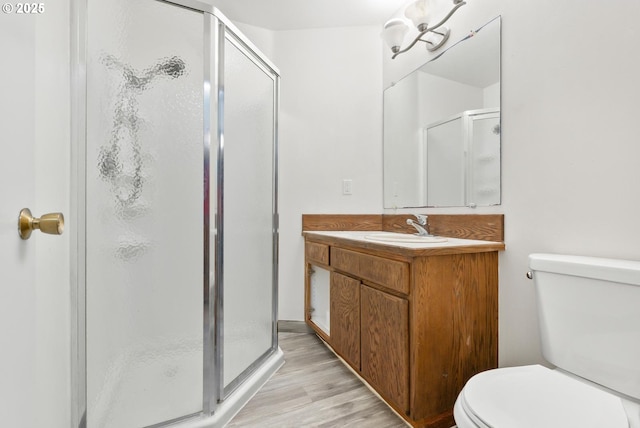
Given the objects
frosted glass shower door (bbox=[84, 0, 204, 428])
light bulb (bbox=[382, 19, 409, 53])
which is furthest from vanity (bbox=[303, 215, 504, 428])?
light bulb (bbox=[382, 19, 409, 53])

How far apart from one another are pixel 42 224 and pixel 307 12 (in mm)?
2129

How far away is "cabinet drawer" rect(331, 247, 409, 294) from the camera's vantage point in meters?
1.22

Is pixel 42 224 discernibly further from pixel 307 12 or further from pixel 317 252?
pixel 307 12

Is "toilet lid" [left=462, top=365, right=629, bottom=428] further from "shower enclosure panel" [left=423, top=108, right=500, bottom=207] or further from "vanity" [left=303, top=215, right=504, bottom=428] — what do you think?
"shower enclosure panel" [left=423, top=108, right=500, bottom=207]

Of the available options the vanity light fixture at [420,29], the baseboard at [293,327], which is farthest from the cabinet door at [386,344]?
the vanity light fixture at [420,29]

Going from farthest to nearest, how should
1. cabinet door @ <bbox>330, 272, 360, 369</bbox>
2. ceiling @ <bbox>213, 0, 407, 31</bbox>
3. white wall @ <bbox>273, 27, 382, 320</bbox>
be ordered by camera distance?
white wall @ <bbox>273, 27, 382, 320</bbox>, ceiling @ <bbox>213, 0, 407, 31</bbox>, cabinet door @ <bbox>330, 272, 360, 369</bbox>

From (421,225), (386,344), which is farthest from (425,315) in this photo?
(421,225)

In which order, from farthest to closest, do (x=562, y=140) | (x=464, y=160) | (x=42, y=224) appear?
1. (x=464, y=160)
2. (x=562, y=140)
3. (x=42, y=224)

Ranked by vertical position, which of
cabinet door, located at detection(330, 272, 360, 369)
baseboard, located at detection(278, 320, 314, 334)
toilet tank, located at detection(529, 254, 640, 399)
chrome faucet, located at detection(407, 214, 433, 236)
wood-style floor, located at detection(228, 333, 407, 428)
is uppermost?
chrome faucet, located at detection(407, 214, 433, 236)

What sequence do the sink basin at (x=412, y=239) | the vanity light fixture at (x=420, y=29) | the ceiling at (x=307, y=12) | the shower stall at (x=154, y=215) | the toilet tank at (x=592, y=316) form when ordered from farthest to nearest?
the ceiling at (x=307, y=12) < the vanity light fixture at (x=420, y=29) < the sink basin at (x=412, y=239) < the shower stall at (x=154, y=215) < the toilet tank at (x=592, y=316)

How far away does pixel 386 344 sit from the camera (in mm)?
1316

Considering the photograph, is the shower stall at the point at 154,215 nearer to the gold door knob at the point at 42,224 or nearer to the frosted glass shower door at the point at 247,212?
the frosted glass shower door at the point at 247,212

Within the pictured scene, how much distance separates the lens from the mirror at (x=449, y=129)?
4.64ft

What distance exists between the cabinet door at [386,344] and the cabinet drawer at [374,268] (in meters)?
0.06
